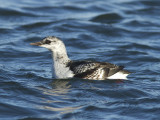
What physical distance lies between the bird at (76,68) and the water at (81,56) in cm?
18

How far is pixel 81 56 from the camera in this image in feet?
50.5

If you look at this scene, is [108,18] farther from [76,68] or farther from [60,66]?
[76,68]

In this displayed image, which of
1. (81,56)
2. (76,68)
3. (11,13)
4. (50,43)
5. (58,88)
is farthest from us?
(11,13)

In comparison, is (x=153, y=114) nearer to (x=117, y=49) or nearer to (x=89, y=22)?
(x=117, y=49)

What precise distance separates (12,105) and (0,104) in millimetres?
308

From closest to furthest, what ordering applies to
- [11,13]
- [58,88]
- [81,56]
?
1. [58,88]
2. [81,56]
3. [11,13]

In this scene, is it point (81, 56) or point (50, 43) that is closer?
point (50, 43)

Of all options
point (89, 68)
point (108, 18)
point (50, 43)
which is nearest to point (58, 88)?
point (89, 68)

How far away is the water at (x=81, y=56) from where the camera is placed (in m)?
9.89

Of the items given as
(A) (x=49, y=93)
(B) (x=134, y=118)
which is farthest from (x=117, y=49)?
(B) (x=134, y=118)

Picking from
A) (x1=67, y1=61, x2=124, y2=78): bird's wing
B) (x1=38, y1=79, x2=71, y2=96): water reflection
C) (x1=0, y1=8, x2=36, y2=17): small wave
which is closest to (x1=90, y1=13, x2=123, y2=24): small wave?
(x1=0, y1=8, x2=36, y2=17): small wave

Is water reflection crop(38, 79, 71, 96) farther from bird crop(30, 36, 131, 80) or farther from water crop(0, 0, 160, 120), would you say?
bird crop(30, 36, 131, 80)

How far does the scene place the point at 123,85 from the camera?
39.0ft

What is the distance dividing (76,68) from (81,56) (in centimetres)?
364
